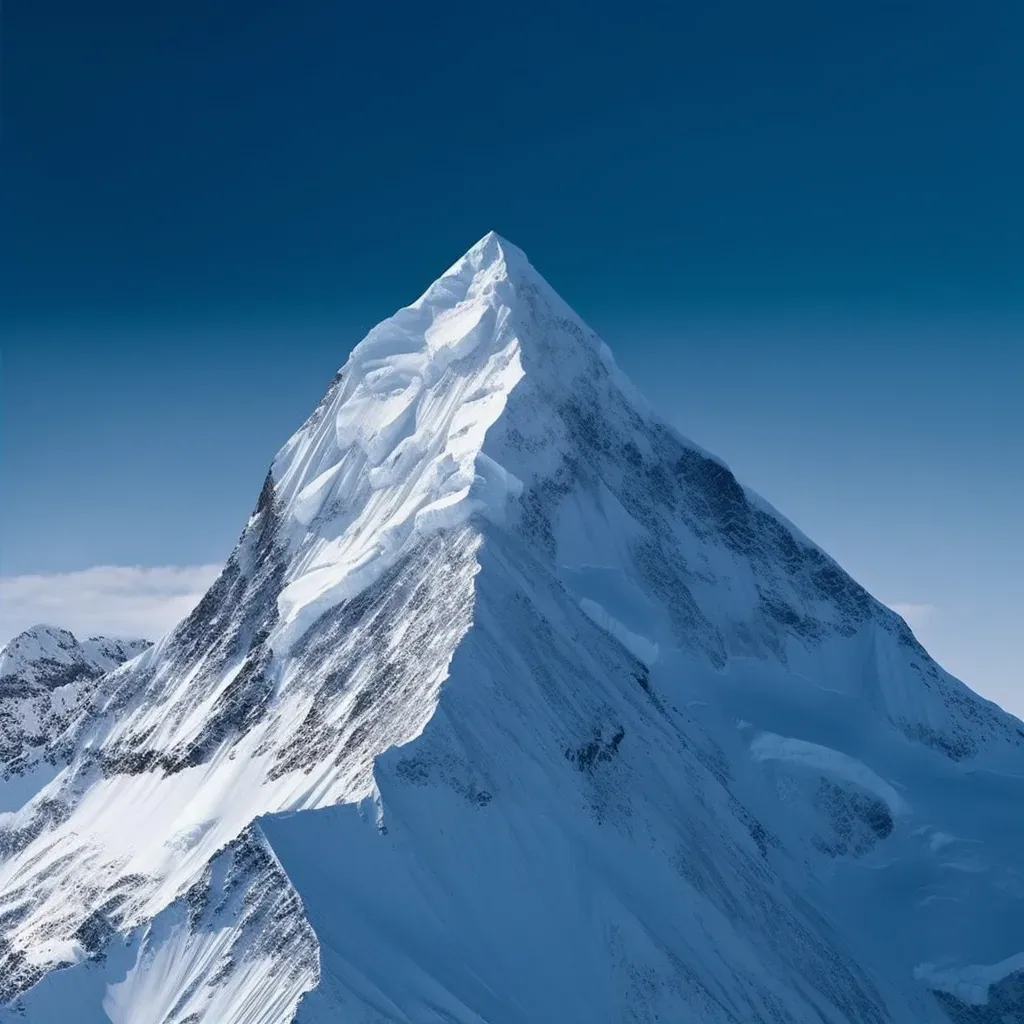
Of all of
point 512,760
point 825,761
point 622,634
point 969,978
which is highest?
point 825,761

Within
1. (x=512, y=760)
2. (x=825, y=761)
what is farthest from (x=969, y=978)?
(x=512, y=760)

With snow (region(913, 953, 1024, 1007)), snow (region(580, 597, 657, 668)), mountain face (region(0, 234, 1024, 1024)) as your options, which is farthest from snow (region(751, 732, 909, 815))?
snow (region(913, 953, 1024, 1007))

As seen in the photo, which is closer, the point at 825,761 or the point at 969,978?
the point at 969,978

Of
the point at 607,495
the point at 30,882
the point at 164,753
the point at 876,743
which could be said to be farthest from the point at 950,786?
the point at 30,882

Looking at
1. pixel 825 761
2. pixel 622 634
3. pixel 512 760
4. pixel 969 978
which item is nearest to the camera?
pixel 512 760

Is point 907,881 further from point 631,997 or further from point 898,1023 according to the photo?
point 631,997

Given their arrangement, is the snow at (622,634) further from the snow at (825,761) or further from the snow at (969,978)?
the snow at (969,978)

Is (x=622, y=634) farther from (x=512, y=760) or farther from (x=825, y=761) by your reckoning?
(x=512, y=760)

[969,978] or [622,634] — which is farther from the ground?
[622,634]

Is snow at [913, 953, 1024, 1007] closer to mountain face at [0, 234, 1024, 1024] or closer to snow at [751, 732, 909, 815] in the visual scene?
mountain face at [0, 234, 1024, 1024]
